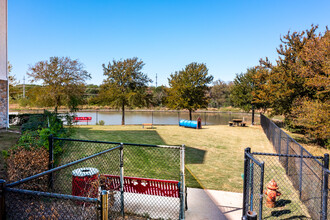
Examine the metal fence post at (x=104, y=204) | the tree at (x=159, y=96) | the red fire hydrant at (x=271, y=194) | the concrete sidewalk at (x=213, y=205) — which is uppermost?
the tree at (x=159, y=96)

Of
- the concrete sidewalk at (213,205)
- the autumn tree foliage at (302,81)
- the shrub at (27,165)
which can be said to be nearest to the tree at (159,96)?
the autumn tree foliage at (302,81)

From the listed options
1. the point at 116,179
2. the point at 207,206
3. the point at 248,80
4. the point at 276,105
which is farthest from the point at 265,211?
the point at 248,80

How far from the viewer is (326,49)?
13.7 metres

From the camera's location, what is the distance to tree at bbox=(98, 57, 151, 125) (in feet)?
92.2

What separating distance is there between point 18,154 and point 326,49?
52.9 ft

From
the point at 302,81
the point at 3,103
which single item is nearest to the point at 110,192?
the point at 3,103

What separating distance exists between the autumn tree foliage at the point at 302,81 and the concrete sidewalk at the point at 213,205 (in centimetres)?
1021

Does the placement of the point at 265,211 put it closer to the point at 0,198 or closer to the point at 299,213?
the point at 299,213

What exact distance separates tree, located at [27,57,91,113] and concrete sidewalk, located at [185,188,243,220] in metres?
21.4

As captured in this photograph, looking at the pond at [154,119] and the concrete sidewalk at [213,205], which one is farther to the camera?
the pond at [154,119]

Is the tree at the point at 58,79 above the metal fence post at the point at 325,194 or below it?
above

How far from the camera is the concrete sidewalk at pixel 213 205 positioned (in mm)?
5502

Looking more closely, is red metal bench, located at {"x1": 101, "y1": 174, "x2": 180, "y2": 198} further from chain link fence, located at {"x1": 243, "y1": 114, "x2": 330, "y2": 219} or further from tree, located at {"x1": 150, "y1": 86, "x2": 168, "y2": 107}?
tree, located at {"x1": 150, "y1": 86, "x2": 168, "y2": 107}

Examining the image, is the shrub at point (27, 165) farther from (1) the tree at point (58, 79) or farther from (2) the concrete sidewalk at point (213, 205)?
(1) the tree at point (58, 79)
